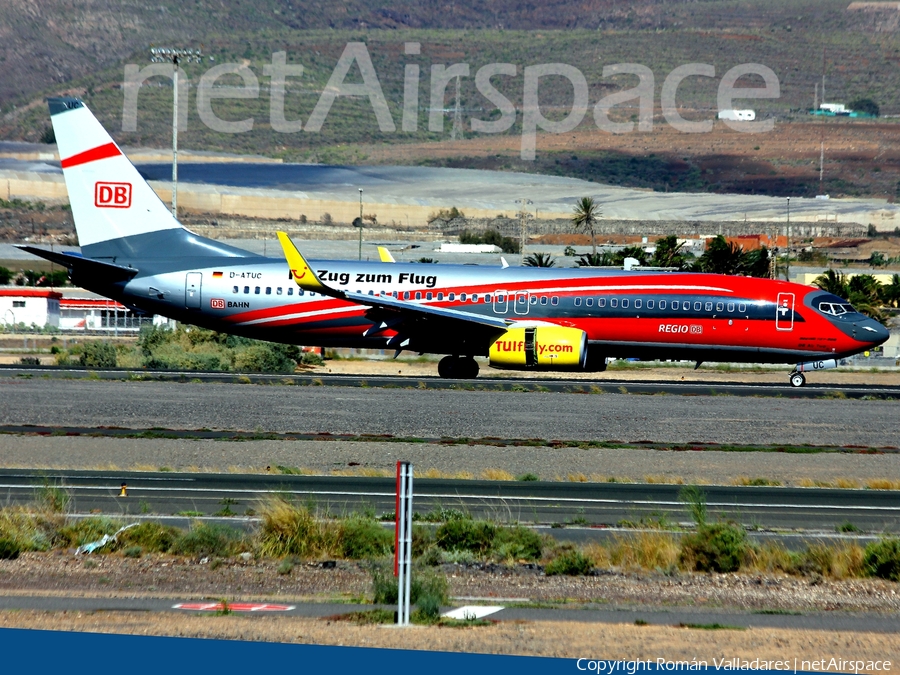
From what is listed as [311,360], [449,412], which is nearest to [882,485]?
[449,412]

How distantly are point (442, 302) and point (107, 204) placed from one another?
11010 mm

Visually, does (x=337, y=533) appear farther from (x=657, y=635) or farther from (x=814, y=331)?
(x=814, y=331)

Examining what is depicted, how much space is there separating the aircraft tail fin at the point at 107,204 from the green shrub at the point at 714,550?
26.1 meters

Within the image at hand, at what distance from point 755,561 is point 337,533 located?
16.2 ft

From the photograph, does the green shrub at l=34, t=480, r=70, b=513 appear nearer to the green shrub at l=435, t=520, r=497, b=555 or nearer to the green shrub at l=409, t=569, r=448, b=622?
the green shrub at l=435, t=520, r=497, b=555

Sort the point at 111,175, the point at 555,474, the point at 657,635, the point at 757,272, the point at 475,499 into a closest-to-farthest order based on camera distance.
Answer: the point at 657,635, the point at 475,499, the point at 555,474, the point at 111,175, the point at 757,272

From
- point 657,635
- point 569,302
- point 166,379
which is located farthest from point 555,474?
point 166,379

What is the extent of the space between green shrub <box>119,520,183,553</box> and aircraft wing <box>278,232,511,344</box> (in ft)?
63.5

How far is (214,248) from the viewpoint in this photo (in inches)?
1526

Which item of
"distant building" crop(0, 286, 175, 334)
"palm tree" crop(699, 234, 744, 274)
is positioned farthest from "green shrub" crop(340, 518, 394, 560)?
"palm tree" crop(699, 234, 744, 274)

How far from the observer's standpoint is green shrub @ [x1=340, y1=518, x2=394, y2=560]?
14.5 m

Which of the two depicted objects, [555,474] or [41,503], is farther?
[555,474]

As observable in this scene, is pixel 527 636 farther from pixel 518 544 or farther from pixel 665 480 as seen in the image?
pixel 665 480

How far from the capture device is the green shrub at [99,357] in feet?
141
